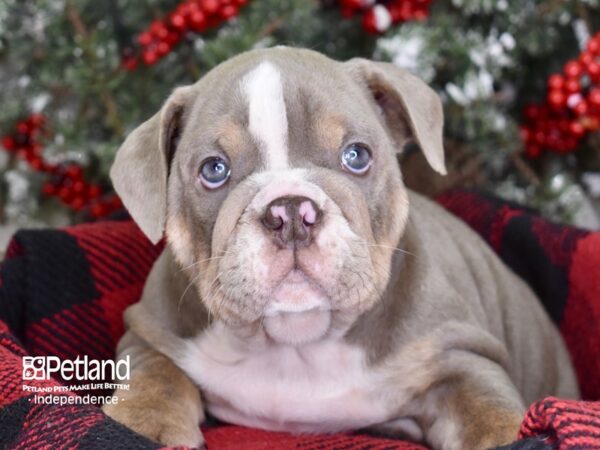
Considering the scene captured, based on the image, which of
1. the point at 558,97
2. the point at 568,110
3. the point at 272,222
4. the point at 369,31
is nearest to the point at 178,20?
the point at 369,31

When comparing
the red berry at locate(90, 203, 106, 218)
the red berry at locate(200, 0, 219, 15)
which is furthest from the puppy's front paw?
the red berry at locate(90, 203, 106, 218)

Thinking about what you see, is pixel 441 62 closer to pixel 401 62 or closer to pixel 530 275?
pixel 401 62

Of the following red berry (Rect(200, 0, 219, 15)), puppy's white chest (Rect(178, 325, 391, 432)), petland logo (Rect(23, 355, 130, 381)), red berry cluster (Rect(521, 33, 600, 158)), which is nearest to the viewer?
puppy's white chest (Rect(178, 325, 391, 432))

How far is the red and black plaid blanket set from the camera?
192 centimetres

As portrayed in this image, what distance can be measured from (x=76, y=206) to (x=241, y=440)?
198 cm

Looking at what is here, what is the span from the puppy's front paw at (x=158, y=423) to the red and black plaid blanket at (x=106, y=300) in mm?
114

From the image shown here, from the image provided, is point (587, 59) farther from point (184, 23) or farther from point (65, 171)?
point (65, 171)

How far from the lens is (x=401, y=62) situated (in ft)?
11.5

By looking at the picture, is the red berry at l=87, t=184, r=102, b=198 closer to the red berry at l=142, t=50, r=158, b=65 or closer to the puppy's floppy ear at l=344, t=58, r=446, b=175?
the red berry at l=142, t=50, r=158, b=65

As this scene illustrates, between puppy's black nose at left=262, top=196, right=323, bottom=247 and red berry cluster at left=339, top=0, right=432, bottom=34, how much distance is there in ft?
5.60

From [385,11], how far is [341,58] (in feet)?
1.02

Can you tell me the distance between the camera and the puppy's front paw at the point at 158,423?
197cm

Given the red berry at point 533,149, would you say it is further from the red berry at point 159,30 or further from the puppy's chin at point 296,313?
the puppy's chin at point 296,313

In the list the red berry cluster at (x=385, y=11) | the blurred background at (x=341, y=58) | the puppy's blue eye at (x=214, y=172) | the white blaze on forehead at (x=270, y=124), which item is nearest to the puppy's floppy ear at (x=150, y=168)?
the puppy's blue eye at (x=214, y=172)
